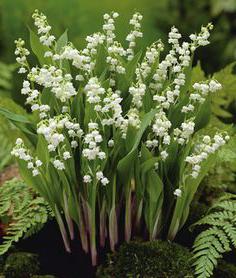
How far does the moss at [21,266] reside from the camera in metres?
2.01

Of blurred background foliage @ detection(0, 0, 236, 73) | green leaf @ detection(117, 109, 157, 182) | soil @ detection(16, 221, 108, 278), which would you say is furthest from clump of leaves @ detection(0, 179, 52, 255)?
blurred background foliage @ detection(0, 0, 236, 73)

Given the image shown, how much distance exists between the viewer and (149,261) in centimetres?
191

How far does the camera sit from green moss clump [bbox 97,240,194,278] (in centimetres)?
189

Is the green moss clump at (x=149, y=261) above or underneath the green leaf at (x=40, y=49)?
underneath

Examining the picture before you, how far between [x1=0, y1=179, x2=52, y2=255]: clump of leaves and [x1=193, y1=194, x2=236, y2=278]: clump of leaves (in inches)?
20.3

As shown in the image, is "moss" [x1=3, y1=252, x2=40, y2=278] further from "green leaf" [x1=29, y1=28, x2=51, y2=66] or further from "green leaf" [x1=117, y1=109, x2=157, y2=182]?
"green leaf" [x1=29, y1=28, x2=51, y2=66]

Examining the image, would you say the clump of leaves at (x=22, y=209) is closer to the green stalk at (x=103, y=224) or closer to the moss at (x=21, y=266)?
the moss at (x=21, y=266)

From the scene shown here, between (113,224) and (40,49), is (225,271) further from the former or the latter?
(40,49)

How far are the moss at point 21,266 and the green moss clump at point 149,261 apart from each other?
23cm

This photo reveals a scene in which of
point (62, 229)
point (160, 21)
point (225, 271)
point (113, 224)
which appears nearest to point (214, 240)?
point (225, 271)

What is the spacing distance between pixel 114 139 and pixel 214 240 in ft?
1.40

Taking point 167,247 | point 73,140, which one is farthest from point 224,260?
point 73,140

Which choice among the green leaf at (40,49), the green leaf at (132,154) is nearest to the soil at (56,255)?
the green leaf at (132,154)

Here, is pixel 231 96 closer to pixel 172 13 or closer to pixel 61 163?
pixel 61 163
